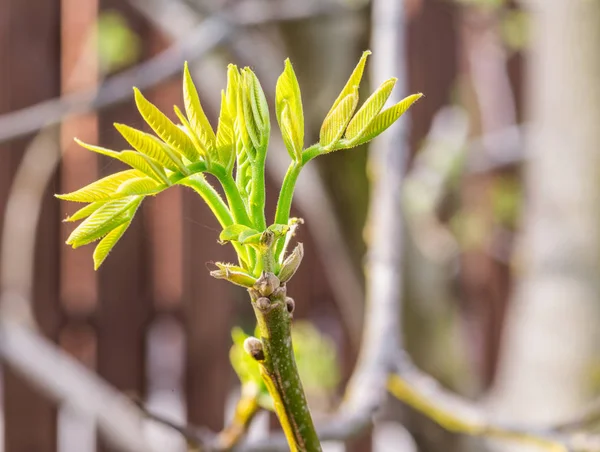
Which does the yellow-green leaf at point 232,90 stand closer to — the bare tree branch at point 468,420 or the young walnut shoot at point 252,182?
the young walnut shoot at point 252,182

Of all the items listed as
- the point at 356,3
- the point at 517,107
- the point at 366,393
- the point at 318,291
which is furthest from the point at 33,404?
the point at 517,107

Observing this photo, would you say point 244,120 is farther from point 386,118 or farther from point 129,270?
point 129,270

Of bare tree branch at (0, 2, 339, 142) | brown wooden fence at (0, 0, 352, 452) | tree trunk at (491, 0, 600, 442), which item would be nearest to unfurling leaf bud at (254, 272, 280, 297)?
bare tree branch at (0, 2, 339, 142)

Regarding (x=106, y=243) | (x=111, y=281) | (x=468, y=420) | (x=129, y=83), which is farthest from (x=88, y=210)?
(x=111, y=281)

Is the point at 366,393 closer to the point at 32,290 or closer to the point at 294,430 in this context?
the point at 294,430

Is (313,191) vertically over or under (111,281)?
over

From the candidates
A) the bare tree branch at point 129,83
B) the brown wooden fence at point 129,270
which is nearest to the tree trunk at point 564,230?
the bare tree branch at point 129,83

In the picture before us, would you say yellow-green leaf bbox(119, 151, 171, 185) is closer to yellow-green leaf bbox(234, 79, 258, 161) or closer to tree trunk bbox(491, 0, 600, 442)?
yellow-green leaf bbox(234, 79, 258, 161)
